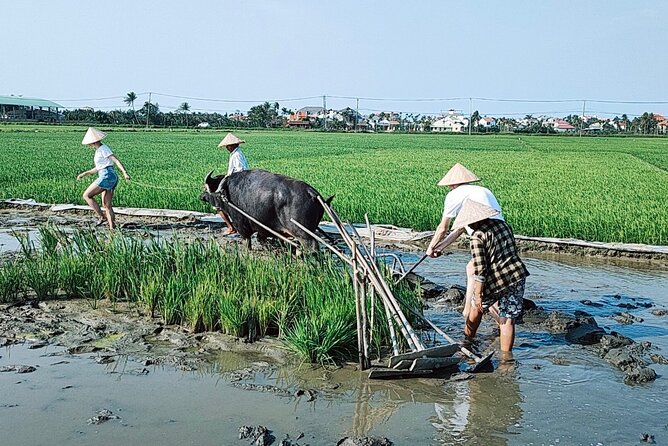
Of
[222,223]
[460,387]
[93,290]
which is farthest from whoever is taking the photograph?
[222,223]

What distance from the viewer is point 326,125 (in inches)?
3403

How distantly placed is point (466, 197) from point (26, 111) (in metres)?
84.0

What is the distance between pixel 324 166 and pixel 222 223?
12.0 meters

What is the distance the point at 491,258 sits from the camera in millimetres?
5156

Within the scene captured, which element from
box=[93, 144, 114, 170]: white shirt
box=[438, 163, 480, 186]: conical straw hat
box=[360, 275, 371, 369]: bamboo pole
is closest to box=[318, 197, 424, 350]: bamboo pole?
box=[360, 275, 371, 369]: bamboo pole

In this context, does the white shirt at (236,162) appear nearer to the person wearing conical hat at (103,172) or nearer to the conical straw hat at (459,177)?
the person wearing conical hat at (103,172)

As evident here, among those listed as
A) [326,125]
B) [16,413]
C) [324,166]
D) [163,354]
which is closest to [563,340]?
[163,354]

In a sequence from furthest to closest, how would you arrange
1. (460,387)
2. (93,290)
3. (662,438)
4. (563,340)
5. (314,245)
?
1. (314,245)
2. (93,290)
3. (563,340)
4. (460,387)
5. (662,438)

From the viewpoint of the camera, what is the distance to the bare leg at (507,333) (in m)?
5.35

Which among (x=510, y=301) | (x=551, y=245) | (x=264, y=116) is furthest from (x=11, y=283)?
(x=264, y=116)

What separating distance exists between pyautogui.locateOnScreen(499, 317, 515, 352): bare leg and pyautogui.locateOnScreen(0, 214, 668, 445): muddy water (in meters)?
0.12

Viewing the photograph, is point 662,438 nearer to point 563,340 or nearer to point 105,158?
point 563,340

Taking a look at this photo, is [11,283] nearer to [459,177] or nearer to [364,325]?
[364,325]

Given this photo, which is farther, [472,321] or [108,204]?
[108,204]
